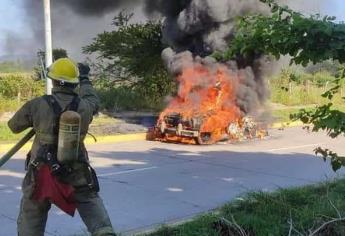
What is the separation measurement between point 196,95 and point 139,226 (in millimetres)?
9253

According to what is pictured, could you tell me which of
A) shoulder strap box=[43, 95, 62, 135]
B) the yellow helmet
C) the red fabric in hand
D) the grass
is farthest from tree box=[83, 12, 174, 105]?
the red fabric in hand

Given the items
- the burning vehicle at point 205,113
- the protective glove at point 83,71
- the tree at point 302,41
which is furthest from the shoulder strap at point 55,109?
the burning vehicle at point 205,113

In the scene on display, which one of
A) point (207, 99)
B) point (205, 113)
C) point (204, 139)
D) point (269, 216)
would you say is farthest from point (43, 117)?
point (207, 99)

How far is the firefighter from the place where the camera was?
360 cm

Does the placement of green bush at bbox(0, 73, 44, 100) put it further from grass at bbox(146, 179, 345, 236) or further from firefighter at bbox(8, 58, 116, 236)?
firefighter at bbox(8, 58, 116, 236)

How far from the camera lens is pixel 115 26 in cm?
2023

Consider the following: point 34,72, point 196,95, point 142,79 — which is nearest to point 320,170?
point 196,95

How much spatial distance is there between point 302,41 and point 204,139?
9359 mm

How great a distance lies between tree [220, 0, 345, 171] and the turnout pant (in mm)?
1325

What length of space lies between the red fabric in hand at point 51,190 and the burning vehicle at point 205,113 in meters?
8.98

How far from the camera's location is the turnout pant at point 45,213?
369cm

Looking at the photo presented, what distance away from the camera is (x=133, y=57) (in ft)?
63.0

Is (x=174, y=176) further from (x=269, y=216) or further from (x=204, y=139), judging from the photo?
(x=204, y=139)

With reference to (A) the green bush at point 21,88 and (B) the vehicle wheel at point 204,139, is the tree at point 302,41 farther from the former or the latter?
(A) the green bush at point 21,88
